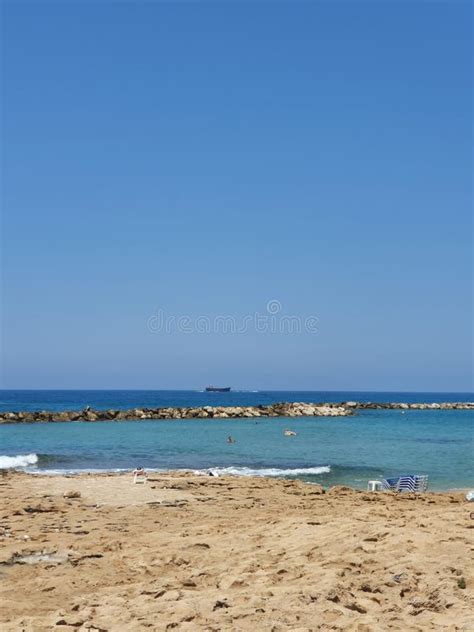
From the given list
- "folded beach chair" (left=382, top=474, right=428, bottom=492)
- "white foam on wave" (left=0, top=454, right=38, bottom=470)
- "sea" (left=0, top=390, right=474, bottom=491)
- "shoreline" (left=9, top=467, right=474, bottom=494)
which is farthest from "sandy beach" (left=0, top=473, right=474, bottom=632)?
"white foam on wave" (left=0, top=454, right=38, bottom=470)

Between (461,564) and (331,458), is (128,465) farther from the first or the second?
(461,564)

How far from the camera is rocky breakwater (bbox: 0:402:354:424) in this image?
53.4 metres

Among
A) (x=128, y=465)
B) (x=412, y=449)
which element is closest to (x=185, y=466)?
(x=128, y=465)

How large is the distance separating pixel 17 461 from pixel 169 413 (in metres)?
34.9

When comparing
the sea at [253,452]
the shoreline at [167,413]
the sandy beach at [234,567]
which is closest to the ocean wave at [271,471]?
the sea at [253,452]

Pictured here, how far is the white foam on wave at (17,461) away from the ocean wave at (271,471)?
24.6ft

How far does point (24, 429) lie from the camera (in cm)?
4378

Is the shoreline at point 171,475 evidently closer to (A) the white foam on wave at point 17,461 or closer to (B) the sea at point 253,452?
(B) the sea at point 253,452

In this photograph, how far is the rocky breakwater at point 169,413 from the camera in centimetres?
5341

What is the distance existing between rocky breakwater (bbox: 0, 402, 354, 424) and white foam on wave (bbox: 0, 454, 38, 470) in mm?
26803

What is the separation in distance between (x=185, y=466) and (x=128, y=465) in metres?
2.19

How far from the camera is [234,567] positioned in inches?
335

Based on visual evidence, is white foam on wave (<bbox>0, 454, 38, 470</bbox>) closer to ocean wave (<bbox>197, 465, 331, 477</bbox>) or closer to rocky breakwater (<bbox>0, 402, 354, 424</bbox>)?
ocean wave (<bbox>197, 465, 331, 477</bbox>)

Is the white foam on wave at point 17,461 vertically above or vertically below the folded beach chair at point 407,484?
below
